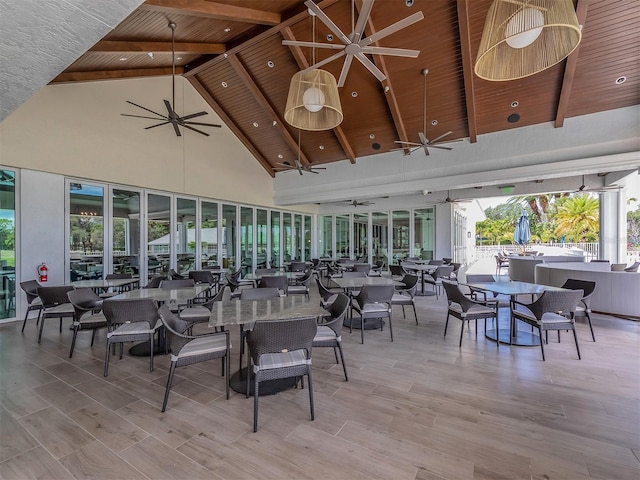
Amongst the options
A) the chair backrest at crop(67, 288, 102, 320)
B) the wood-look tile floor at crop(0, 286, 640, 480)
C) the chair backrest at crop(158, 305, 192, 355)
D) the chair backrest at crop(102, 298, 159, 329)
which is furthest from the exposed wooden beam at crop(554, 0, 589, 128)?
the chair backrest at crop(67, 288, 102, 320)

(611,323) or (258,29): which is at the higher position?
(258,29)

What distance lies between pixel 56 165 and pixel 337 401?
22.9 feet

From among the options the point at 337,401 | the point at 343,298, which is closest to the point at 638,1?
the point at 343,298

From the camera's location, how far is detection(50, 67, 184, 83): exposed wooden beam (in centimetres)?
605

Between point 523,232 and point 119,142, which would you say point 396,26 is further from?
point 523,232

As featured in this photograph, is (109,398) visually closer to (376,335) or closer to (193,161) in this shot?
(376,335)

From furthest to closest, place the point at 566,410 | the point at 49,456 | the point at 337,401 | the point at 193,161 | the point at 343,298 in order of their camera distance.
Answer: the point at 193,161, the point at 343,298, the point at 337,401, the point at 566,410, the point at 49,456

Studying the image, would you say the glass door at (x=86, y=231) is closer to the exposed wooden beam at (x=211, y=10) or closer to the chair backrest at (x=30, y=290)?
the chair backrest at (x=30, y=290)

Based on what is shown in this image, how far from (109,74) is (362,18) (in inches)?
245

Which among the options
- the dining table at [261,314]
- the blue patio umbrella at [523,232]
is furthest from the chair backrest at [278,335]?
the blue patio umbrella at [523,232]

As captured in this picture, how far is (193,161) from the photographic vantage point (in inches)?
342

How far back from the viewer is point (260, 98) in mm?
8117

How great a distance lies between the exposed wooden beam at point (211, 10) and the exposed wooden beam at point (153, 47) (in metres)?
1.08

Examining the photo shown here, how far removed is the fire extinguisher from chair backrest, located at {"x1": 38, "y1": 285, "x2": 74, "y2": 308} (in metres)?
1.83
